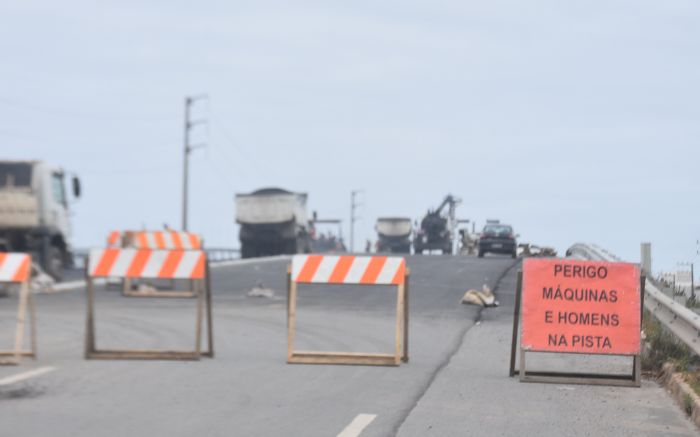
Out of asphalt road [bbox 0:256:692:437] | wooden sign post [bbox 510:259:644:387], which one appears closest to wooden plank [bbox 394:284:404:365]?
asphalt road [bbox 0:256:692:437]

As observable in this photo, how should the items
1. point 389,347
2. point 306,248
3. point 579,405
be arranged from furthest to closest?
point 306,248, point 389,347, point 579,405

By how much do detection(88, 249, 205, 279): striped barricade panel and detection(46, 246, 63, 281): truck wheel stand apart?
14944 millimetres

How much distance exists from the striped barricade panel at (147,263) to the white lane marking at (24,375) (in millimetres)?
2130

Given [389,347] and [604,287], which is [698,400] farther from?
[389,347]

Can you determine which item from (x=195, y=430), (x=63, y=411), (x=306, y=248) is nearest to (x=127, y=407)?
(x=63, y=411)

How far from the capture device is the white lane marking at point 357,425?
27.2 ft

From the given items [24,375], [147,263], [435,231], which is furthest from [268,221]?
[24,375]

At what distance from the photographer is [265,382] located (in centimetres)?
1124

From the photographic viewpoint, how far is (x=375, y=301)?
2409 centimetres

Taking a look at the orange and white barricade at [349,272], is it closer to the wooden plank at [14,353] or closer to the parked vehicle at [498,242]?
the wooden plank at [14,353]

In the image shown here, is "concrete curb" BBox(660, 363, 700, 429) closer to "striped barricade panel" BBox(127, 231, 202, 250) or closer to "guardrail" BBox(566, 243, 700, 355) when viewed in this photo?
"guardrail" BBox(566, 243, 700, 355)

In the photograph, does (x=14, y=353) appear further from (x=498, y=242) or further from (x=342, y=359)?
(x=498, y=242)

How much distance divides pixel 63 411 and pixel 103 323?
30.4 feet

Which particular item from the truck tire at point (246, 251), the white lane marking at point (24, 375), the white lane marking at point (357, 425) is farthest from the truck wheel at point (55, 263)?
the truck tire at point (246, 251)
